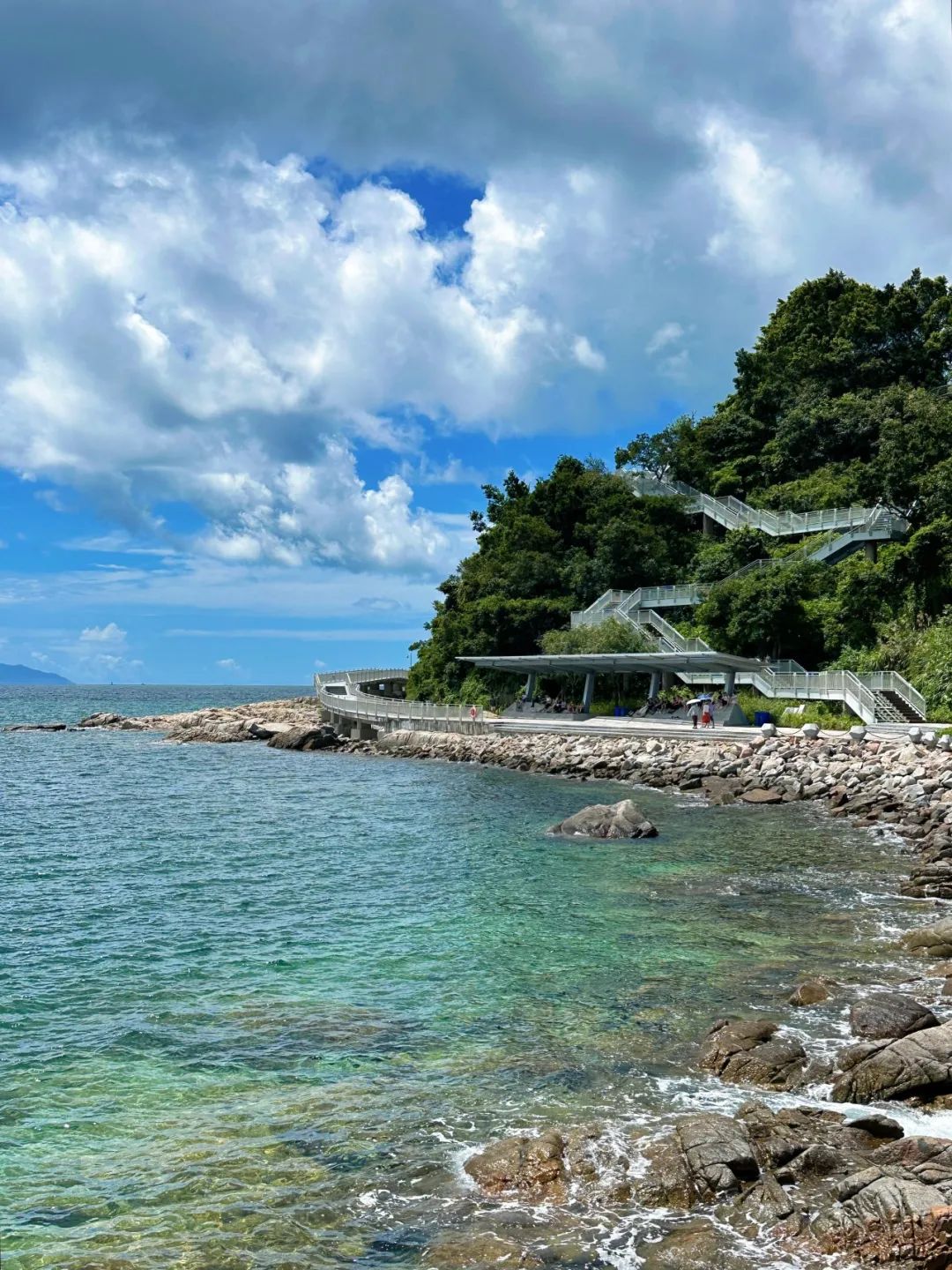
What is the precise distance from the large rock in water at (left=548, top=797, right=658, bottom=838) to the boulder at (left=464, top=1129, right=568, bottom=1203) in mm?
16986

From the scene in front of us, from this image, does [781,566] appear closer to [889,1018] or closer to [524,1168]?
[889,1018]

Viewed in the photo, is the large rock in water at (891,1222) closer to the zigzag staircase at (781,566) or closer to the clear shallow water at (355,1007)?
the clear shallow water at (355,1007)

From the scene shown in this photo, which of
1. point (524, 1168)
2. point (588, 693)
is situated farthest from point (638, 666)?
point (524, 1168)

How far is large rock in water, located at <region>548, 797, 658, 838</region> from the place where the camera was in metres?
25.5

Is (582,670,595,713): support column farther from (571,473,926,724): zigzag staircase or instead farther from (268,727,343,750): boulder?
(268,727,343,750): boulder

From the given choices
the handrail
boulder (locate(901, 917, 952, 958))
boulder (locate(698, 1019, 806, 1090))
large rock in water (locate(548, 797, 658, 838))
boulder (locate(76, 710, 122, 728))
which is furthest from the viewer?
boulder (locate(76, 710, 122, 728))

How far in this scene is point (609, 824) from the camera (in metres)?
25.9

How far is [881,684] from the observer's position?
1582 inches

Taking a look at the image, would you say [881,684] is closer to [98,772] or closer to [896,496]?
[896,496]

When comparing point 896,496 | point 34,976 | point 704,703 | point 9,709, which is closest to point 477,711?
point 704,703

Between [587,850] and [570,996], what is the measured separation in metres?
11.0

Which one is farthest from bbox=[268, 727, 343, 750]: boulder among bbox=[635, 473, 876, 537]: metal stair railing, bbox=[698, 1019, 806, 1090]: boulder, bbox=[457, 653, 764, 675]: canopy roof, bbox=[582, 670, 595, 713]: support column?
bbox=[698, 1019, 806, 1090]: boulder

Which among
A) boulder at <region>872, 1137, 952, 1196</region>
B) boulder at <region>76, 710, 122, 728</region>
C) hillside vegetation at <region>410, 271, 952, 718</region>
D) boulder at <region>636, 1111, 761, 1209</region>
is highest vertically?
hillside vegetation at <region>410, 271, 952, 718</region>

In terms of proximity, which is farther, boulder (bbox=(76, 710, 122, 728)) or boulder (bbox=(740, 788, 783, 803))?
boulder (bbox=(76, 710, 122, 728))
